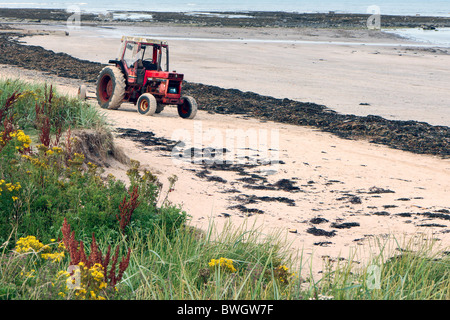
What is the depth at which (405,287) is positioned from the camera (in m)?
3.87

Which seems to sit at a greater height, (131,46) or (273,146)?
(131,46)

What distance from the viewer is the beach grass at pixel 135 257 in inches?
132

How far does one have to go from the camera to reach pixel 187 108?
13.1m

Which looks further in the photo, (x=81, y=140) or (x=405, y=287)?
(x=81, y=140)

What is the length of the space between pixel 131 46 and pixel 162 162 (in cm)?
522

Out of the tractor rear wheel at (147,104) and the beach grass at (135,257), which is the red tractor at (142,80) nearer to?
the tractor rear wheel at (147,104)

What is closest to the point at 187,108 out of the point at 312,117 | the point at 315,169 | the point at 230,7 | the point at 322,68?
the point at 312,117

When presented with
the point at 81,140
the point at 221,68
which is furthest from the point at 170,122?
the point at 221,68

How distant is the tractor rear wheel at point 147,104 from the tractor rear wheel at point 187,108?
76cm

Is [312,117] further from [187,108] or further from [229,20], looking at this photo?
[229,20]

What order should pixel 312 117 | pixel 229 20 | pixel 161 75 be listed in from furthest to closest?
pixel 229 20, pixel 312 117, pixel 161 75

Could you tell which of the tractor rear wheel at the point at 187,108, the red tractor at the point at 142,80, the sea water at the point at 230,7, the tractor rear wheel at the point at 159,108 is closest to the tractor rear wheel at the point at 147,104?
the red tractor at the point at 142,80

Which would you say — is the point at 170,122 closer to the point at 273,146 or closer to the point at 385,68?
the point at 273,146

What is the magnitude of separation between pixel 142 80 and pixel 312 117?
14.7ft
